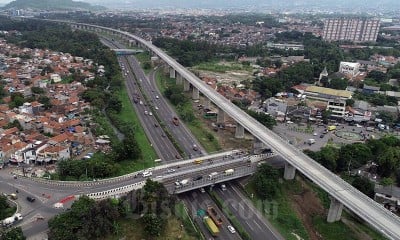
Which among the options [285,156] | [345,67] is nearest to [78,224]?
[285,156]

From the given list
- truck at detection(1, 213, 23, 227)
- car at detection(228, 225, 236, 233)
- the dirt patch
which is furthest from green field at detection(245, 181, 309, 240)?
truck at detection(1, 213, 23, 227)

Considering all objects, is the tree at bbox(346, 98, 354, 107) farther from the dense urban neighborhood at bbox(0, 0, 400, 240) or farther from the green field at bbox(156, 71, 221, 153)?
the green field at bbox(156, 71, 221, 153)

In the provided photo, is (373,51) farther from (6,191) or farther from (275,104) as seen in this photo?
(6,191)

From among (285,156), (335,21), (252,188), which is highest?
(335,21)

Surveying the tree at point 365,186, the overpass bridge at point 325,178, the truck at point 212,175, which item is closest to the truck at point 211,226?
the truck at point 212,175

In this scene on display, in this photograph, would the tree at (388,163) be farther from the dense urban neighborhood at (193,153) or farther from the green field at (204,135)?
the green field at (204,135)

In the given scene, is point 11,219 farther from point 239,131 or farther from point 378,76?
point 378,76

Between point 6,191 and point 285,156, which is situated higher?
point 285,156
